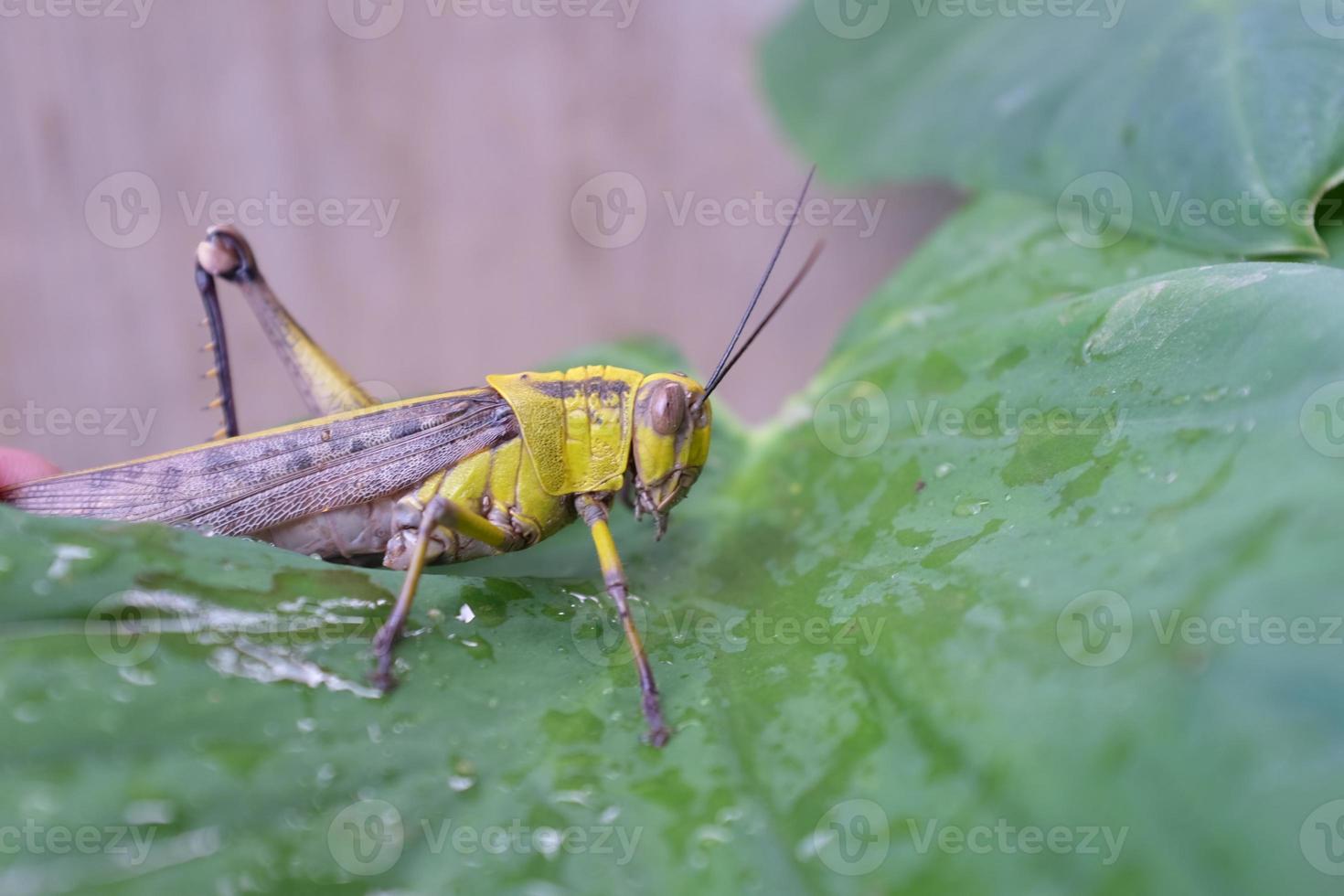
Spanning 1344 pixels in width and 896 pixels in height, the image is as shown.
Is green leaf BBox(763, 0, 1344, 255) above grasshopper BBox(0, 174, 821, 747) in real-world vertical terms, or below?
above

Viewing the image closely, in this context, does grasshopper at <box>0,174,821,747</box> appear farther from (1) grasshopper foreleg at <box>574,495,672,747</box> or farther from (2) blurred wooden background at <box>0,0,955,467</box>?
(2) blurred wooden background at <box>0,0,955,467</box>

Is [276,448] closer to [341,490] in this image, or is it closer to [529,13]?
[341,490]

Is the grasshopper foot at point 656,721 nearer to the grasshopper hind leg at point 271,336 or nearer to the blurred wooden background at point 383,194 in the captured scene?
the grasshopper hind leg at point 271,336

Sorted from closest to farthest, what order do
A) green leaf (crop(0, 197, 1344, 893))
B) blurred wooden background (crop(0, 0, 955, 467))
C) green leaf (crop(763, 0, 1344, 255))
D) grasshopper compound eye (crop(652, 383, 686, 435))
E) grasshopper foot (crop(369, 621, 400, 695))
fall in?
1. green leaf (crop(0, 197, 1344, 893))
2. grasshopper foot (crop(369, 621, 400, 695))
3. green leaf (crop(763, 0, 1344, 255))
4. grasshopper compound eye (crop(652, 383, 686, 435))
5. blurred wooden background (crop(0, 0, 955, 467))

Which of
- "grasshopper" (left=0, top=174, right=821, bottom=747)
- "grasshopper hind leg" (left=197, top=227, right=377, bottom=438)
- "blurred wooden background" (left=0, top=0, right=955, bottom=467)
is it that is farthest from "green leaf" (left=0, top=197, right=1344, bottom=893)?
"blurred wooden background" (left=0, top=0, right=955, bottom=467)

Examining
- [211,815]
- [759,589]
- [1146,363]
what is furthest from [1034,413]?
[211,815]

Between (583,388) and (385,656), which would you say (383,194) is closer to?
(583,388)

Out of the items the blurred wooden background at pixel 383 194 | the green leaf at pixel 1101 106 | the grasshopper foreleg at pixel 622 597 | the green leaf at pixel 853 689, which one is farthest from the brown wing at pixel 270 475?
the blurred wooden background at pixel 383 194
